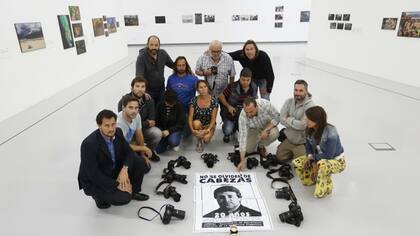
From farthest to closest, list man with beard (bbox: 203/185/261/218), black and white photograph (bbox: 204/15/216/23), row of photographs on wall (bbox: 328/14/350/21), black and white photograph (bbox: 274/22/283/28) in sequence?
black and white photograph (bbox: 274/22/283/28) < black and white photograph (bbox: 204/15/216/23) < row of photographs on wall (bbox: 328/14/350/21) < man with beard (bbox: 203/185/261/218)

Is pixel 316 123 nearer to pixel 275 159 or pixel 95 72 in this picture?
pixel 275 159

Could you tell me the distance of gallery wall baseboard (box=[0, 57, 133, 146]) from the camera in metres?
Answer: 4.64

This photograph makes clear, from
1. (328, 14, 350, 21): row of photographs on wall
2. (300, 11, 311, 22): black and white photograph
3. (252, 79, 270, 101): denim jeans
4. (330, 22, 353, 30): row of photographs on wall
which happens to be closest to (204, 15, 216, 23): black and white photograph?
(300, 11, 311, 22): black and white photograph

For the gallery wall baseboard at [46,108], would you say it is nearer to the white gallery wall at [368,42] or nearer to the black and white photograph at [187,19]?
the white gallery wall at [368,42]

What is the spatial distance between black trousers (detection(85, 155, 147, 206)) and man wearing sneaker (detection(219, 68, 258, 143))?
1.76 m

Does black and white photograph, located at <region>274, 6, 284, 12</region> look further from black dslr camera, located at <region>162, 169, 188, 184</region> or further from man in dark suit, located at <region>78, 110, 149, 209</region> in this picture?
man in dark suit, located at <region>78, 110, 149, 209</region>

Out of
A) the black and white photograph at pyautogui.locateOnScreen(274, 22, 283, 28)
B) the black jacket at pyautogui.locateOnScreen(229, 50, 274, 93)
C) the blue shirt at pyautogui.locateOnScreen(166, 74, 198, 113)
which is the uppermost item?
the black and white photograph at pyautogui.locateOnScreen(274, 22, 283, 28)

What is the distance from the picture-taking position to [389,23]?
695cm

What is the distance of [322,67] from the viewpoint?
31.4 ft

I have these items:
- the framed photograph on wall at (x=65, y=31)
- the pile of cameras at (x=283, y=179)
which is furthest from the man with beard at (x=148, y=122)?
the framed photograph on wall at (x=65, y=31)

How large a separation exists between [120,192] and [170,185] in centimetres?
68

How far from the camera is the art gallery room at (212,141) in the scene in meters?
2.73

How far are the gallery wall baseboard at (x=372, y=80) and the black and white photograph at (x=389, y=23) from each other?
1.23 metres

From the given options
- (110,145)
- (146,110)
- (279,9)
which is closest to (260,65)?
(146,110)
